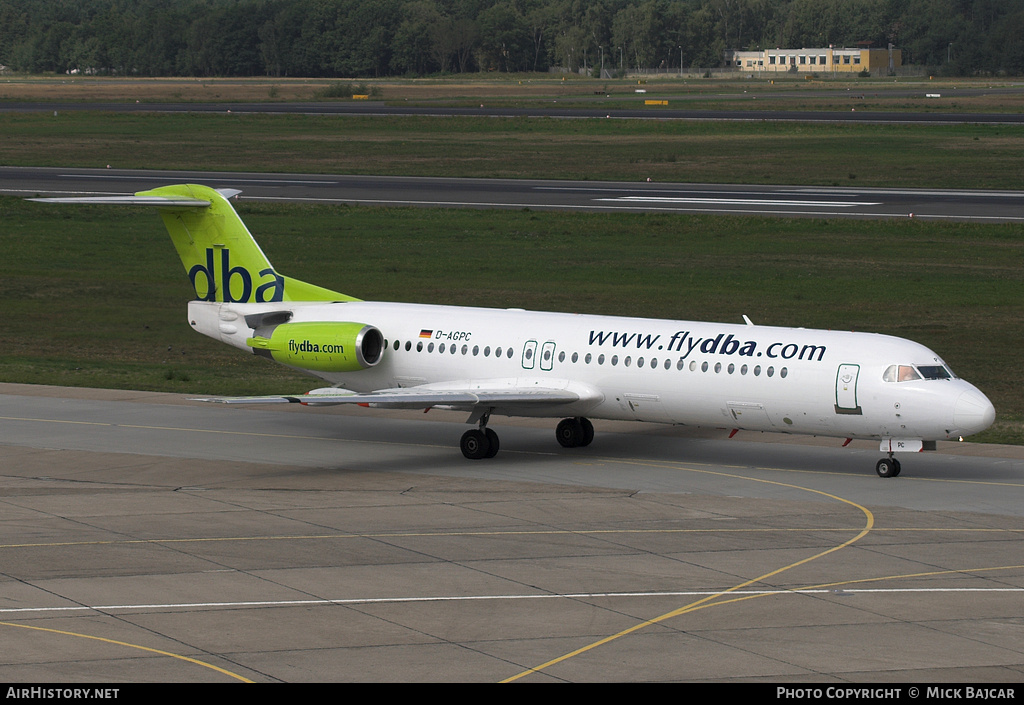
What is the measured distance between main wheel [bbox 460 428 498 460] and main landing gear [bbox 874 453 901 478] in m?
8.61

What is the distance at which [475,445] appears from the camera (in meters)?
32.0

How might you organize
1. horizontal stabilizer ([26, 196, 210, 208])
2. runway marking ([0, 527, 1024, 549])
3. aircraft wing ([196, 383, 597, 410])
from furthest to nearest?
1. horizontal stabilizer ([26, 196, 210, 208])
2. aircraft wing ([196, 383, 597, 410])
3. runway marking ([0, 527, 1024, 549])

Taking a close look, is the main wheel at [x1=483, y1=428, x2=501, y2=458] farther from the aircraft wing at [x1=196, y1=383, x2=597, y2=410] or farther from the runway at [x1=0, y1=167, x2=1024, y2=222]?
the runway at [x1=0, y1=167, x2=1024, y2=222]

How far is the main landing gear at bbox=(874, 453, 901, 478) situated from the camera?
29.8m

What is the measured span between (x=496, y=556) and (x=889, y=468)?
10336 millimetres

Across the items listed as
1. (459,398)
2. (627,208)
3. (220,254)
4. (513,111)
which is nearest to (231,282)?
(220,254)

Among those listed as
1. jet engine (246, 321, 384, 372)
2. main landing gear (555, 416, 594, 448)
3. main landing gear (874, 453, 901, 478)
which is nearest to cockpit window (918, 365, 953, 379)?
main landing gear (874, 453, 901, 478)

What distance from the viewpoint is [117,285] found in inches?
2303

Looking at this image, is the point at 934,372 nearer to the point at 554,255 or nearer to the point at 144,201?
the point at 144,201

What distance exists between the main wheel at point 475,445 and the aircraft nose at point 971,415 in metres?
10.2

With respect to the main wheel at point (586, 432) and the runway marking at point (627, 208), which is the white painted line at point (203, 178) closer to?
the runway marking at point (627, 208)

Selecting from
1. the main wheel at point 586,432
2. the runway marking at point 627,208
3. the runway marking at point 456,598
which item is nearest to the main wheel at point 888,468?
the main wheel at point 586,432

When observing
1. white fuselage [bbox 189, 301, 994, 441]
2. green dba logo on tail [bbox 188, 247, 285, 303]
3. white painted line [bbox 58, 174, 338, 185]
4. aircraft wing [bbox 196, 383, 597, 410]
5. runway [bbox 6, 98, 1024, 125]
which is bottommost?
aircraft wing [bbox 196, 383, 597, 410]

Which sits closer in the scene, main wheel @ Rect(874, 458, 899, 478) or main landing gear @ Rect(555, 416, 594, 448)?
main wheel @ Rect(874, 458, 899, 478)
